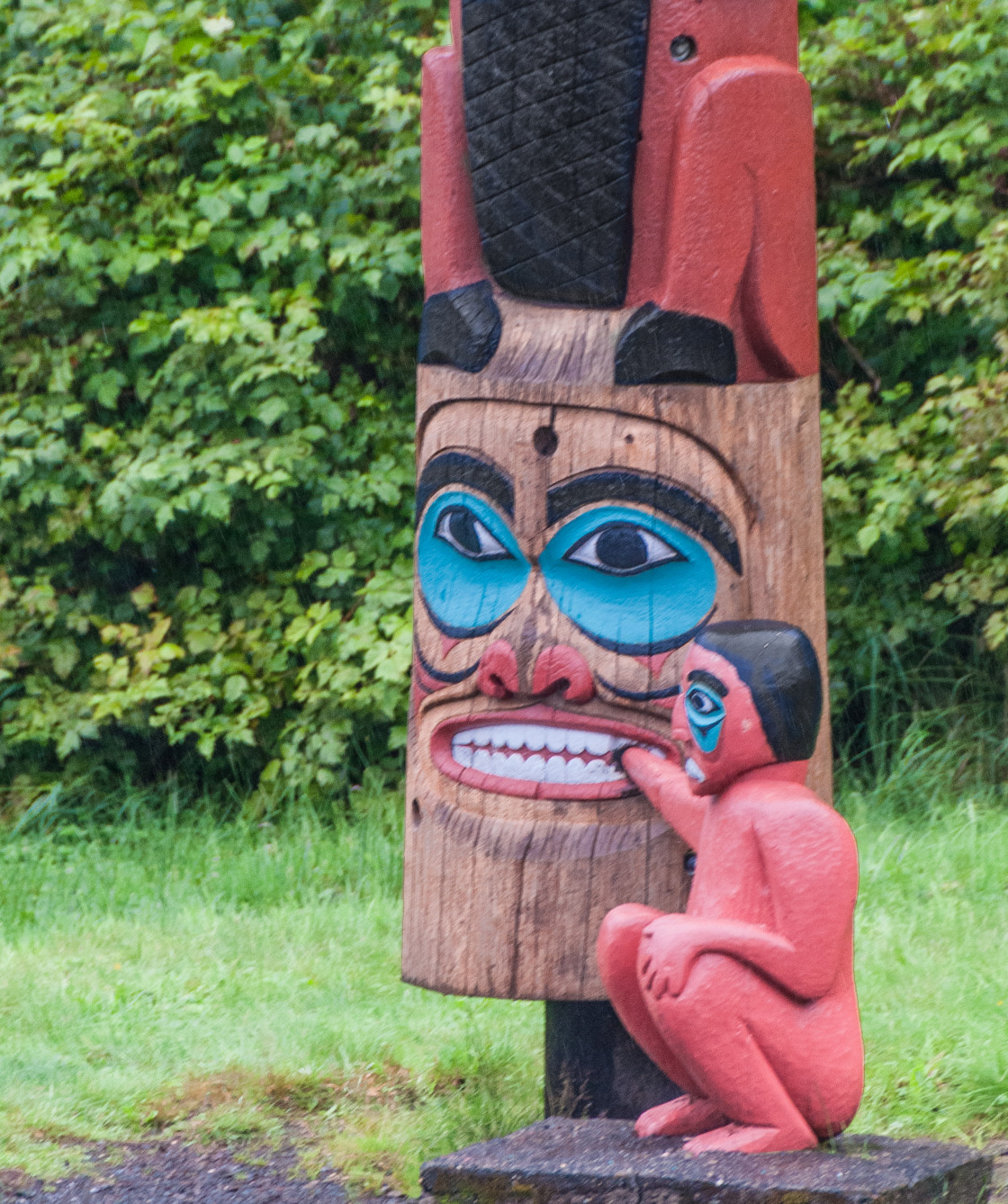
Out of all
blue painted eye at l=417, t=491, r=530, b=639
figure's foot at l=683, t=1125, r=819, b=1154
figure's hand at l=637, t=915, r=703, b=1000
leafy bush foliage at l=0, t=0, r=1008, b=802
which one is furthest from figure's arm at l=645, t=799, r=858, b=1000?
leafy bush foliage at l=0, t=0, r=1008, b=802

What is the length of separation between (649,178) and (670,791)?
1.18 m

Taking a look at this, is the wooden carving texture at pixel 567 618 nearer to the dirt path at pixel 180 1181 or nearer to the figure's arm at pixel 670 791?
the figure's arm at pixel 670 791

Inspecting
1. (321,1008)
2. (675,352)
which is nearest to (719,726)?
(675,352)

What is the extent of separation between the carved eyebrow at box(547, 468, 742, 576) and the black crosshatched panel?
37 centimetres

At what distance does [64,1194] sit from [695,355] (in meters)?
2.20

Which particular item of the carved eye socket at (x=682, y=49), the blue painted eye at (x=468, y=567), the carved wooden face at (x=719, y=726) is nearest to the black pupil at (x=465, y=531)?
the blue painted eye at (x=468, y=567)

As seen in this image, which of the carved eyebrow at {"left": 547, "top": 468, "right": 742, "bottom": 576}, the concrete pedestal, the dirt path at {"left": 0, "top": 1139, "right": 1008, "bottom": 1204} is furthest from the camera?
the dirt path at {"left": 0, "top": 1139, "right": 1008, "bottom": 1204}

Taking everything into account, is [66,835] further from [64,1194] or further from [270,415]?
[64,1194]

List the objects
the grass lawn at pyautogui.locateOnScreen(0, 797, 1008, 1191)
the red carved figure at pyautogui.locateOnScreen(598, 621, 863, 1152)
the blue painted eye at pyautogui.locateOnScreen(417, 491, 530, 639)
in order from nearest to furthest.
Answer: the red carved figure at pyautogui.locateOnScreen(598, 621, 863, 1152), the blue painted eye at pyautogui.locateOnScreen(417, 491, 530, 639), the grass lawn at pyautogui.locateOnScreen(0, 797, 1008, 1191)

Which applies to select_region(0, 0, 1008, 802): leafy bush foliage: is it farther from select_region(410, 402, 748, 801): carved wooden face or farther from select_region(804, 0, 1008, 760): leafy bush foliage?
select_region(410, 402, 748, 801): carved wooden face

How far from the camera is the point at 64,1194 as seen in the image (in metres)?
3.24

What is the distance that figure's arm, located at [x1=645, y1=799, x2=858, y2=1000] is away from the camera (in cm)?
245

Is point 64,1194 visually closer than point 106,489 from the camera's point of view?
Yes

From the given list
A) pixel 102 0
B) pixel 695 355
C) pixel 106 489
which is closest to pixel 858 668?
pixel 106 489
